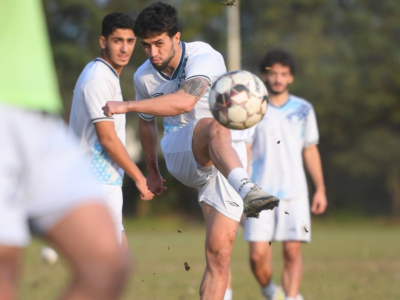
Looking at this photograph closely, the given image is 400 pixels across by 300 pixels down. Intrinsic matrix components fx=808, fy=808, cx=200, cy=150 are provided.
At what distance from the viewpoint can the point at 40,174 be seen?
7.99 feet

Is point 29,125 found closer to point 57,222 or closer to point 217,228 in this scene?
point 57,222

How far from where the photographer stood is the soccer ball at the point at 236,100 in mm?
5156

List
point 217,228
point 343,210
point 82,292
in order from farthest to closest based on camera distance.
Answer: point 343,210
point 217,228
point 82,292

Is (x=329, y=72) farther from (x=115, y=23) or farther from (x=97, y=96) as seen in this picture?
(x=97, y=96)

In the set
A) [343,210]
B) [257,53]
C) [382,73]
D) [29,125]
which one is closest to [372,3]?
[382,73]

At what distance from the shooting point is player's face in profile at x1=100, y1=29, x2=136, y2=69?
5973 millimetres

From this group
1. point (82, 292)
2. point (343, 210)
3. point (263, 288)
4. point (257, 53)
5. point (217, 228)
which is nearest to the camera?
point (82, 292)

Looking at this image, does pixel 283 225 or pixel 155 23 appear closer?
pixel 155 23

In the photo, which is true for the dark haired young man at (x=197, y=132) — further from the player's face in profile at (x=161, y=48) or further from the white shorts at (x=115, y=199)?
the white shorts at (x=115, y=199)

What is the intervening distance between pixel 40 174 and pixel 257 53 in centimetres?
3329

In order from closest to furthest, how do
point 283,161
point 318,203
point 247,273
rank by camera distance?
1. point 283,161
2. point 318,203
3. point 247,273

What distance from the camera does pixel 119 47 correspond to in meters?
5.99

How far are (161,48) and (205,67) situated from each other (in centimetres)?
35

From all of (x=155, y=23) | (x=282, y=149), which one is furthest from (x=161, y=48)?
(x=282, y=149)
